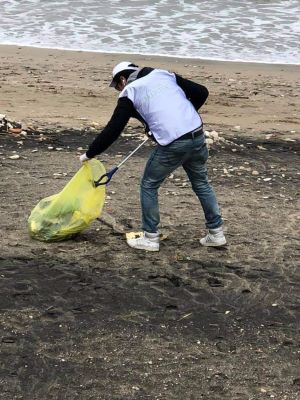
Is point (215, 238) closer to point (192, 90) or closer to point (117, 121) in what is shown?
point (192, 90)

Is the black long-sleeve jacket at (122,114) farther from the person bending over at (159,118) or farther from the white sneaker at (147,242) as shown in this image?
the white sneaker at (147,242)

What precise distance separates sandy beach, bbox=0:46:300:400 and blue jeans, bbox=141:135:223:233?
0.29 meters

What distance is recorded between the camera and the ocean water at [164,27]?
1518cm

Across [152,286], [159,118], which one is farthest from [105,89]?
[152,286]

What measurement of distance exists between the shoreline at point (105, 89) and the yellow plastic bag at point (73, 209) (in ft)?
11.5

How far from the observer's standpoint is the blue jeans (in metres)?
4.93

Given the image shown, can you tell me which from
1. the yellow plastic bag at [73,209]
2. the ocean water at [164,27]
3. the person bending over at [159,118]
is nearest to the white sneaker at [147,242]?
the person bending over at [159,118]

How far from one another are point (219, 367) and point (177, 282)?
104cm

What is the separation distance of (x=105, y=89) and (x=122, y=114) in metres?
6.60

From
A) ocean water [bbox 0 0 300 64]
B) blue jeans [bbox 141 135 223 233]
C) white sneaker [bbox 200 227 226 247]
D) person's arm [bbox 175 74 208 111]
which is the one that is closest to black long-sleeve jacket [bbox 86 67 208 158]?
person's arm [bbox 175 74 208 111]

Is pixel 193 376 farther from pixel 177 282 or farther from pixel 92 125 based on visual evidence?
pixel 92 125

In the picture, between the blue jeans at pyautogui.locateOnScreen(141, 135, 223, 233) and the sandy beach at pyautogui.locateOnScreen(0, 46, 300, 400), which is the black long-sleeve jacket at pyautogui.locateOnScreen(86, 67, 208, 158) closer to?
the blue jeans at pyautogui.locateOnScreen(141, 135, 223, 233)

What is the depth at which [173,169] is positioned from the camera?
16.7 ft

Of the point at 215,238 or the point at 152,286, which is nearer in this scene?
the point at 152,286
